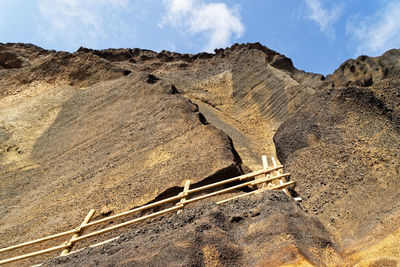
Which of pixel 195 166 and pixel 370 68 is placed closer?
pixel 195 166

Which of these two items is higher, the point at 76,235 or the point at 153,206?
the point at 153,206

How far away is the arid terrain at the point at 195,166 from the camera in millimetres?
5078

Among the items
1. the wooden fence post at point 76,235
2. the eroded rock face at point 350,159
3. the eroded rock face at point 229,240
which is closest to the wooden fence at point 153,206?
the wooden fence post at point 76,235

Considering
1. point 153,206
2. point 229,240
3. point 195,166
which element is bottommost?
point 229,240

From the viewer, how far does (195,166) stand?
334 inches

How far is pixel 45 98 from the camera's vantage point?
1720 centimetres

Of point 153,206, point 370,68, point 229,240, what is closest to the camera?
point 229,240

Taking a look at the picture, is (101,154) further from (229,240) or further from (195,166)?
(229,240)

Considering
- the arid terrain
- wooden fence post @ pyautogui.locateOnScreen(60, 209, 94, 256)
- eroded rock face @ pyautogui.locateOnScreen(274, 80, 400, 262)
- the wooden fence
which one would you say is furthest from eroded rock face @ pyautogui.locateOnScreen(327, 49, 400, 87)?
wooden fence post @ pyautogui.locateOnScreen(60, 209, 94, 256)

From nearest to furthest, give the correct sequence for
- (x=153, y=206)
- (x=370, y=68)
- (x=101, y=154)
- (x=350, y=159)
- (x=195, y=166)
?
(x=350, y=159) < (x=153, y=206) < (x=195, y=166) < (x=101, y=154) < (x=370, y=68)

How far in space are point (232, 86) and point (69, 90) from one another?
8.37m

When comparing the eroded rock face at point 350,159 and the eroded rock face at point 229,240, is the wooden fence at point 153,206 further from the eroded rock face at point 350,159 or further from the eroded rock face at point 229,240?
the eroded rock face at point 229,240

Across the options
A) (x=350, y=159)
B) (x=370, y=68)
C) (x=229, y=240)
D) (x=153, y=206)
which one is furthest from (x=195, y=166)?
(x=370, y=68)

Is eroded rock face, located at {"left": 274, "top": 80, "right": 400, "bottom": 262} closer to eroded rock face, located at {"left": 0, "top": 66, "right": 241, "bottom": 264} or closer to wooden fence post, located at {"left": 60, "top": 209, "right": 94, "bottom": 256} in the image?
eroded rock face, located at {"left": 0, "top": 66, "right": 241, "bottom": 264}
